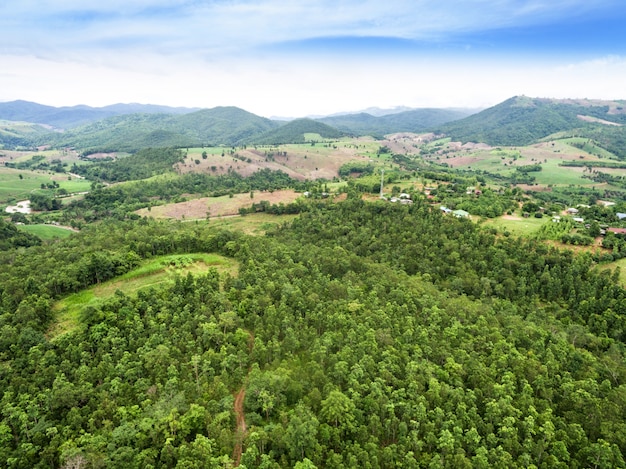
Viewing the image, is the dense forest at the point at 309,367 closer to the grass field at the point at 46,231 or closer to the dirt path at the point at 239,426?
the dirt path at the point at 239,426

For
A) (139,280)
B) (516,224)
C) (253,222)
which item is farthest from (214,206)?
(516,224)

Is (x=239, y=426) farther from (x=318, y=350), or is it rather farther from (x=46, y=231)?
(x=46, y=231)

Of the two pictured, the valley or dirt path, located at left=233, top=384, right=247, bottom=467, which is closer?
dirt path, located at left=233, top=384, right=247, bottom=467

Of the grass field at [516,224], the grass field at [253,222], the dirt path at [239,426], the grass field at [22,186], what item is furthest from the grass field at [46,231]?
the grass field at [516,224]

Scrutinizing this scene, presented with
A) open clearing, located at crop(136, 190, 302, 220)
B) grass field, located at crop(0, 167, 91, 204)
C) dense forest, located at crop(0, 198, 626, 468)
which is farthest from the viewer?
grass field, located at crop(0, 167, 91, 204)

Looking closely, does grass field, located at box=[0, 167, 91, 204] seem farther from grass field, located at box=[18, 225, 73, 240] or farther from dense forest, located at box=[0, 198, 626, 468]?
dense forest, located at box=[0, 198, 626, 468]

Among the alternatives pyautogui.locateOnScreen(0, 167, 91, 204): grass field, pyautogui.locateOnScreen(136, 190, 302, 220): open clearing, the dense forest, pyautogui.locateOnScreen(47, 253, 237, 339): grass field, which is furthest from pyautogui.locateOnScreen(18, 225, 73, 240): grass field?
pyautogui.locateOnScreen(47, 253, 237, 339): grass field

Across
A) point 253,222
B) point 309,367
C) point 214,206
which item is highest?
point 309,367
